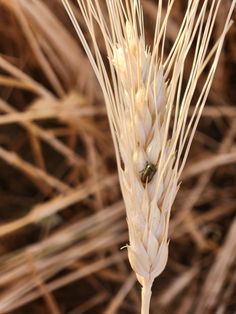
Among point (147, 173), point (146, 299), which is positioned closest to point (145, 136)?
point (147, 173)

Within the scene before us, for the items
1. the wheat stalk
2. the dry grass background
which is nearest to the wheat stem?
the wheat stalk

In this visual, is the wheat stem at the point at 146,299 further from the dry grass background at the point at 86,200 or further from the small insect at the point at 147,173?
the dry grass background at the point at 86,200

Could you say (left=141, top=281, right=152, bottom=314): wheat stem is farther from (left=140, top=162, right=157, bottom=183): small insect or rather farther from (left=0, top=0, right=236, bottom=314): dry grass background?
(left=0, top=0, right=236, bottom=314): dry grass background

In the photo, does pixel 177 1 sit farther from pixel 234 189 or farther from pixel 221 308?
pixel 221 308

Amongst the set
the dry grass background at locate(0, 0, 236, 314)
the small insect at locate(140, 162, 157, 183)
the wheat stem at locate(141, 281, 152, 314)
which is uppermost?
the dry grass background at locate(0, 0, 236, 314)

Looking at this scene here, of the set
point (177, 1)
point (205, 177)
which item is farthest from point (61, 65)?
point (205, 177)

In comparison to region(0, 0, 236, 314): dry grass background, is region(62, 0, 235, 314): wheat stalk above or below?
below

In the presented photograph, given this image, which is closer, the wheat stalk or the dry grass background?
the wheat stalk

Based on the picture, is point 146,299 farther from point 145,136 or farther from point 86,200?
point 86,200
